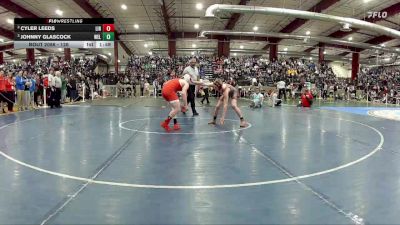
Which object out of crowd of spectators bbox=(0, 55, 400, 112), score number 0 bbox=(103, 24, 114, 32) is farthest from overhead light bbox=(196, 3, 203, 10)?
score number 0 bbox=(103, 24, 114, 32)

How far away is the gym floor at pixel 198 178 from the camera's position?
2926 millimetres

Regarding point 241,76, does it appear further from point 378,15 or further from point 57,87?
point 57,87

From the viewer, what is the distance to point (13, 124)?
8.85 metres

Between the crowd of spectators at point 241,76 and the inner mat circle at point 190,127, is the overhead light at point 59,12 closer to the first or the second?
the crowd of spectators at point 241,76

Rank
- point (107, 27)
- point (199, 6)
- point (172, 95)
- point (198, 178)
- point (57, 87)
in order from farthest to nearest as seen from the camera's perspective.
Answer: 1. point (199, 6)
2. point (107, 27)
3. point (57, 87)
4. point (172, 95)
5. point (198, 178)

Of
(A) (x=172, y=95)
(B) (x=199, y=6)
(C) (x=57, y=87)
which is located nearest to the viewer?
(A) (x=172, y=95)
